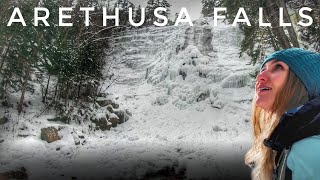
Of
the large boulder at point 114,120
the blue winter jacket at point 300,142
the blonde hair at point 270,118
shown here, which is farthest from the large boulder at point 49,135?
the blue winter jacket at point 300,142

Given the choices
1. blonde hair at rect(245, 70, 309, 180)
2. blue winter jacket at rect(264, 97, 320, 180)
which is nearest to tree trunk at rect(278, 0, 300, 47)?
blonde hair at rect(245, 70, 309, 180)

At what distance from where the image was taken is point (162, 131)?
16.1 m

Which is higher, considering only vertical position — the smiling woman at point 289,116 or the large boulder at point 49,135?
the smiling woman at point 289,116

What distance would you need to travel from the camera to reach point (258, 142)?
4.41 ft

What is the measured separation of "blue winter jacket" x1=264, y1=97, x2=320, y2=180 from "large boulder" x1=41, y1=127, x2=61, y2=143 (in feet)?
42.8

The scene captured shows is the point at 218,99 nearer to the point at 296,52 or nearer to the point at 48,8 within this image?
the point at 48,8

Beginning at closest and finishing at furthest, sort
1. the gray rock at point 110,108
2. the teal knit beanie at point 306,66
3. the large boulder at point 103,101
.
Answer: the teal knit beanie at point 306,66
the gray rock at point 110,108
the large boulder at point 103,101

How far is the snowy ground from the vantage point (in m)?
12.1

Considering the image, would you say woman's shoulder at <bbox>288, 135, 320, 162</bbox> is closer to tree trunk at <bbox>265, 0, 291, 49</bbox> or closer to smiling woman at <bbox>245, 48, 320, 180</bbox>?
smiling woman at <bbox>245, 48, 320, 180</bbox>

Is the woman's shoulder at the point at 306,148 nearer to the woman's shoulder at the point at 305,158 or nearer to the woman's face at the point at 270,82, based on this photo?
the woman's shoulder at the point at 305,158

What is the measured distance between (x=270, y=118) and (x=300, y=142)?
35 centimetres

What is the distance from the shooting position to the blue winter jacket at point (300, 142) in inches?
32.3

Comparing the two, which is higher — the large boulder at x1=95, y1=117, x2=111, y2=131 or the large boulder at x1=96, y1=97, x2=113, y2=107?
the large boulder at x1=96, y1=97, x2=113, y2=107

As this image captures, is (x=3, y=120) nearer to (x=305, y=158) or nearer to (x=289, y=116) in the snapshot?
(x=289, y=116)
